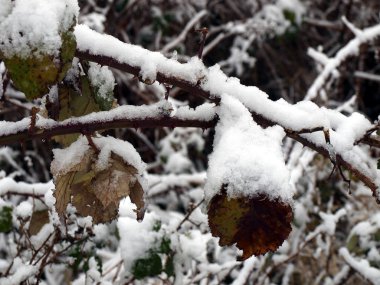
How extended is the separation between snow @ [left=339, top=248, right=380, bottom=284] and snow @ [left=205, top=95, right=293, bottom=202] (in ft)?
3.99

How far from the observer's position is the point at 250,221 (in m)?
0.58

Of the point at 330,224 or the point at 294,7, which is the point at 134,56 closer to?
the point at 330,224

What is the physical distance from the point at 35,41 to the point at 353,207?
250 centimetres

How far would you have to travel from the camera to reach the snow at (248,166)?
556 mm

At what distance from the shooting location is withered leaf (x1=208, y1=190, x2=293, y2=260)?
0.56m

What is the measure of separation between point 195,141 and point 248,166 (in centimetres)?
252

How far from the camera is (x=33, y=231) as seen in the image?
51.1 inches

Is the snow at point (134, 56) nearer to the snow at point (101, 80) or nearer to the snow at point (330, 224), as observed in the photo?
the snow at point (101, 80)

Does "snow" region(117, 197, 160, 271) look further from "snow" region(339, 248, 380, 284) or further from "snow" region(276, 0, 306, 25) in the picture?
"snow" region(276, 0, 306, 25)

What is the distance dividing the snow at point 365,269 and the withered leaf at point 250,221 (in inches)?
46.8

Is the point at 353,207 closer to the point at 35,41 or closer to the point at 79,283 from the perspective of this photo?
the point at 79,283

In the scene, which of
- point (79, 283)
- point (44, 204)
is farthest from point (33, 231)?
point (79, 283)

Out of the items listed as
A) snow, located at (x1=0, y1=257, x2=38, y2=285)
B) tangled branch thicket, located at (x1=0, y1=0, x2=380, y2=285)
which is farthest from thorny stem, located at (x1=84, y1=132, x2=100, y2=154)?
snow, located at (x1=0, y1=257, x2=38, y2=285)

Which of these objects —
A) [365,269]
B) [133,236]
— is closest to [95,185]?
[133,236]
